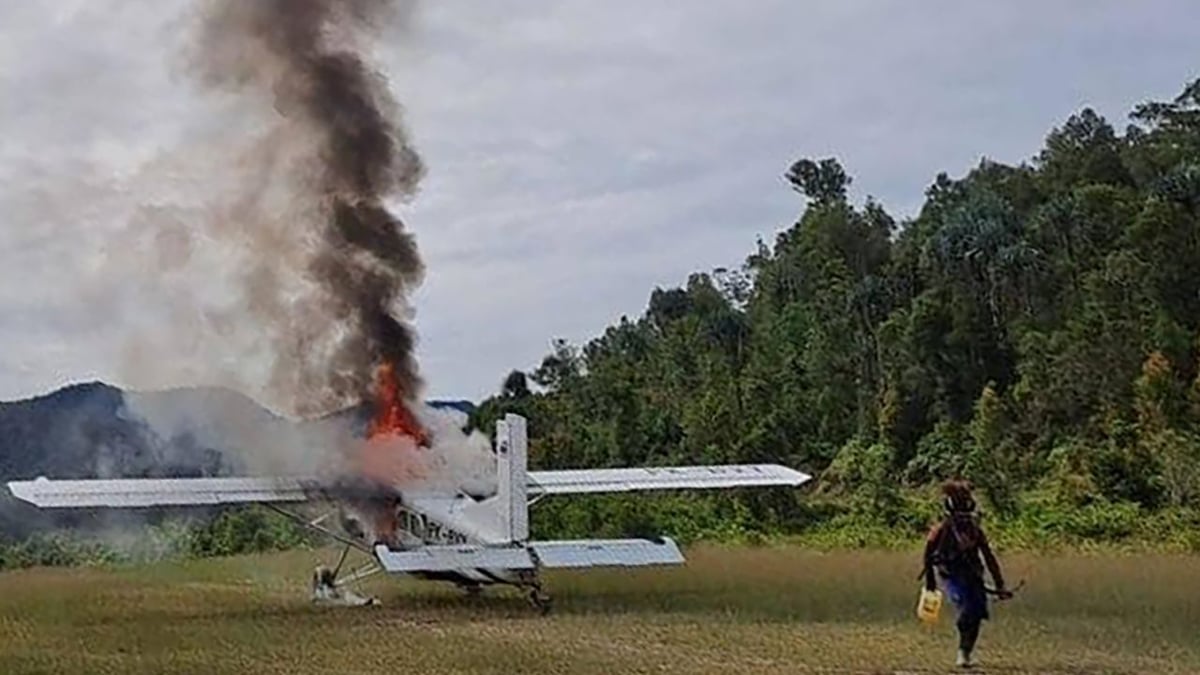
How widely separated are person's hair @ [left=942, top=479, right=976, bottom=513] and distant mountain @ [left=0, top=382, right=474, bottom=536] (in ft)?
47.7

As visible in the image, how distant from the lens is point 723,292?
90625 mm

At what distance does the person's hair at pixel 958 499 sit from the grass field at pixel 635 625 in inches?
53.6

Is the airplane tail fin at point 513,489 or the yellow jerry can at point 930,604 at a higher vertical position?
the airplane tail fin at point 513,489

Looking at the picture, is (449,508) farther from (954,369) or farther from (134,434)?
(954,369)

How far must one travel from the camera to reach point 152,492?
80.0 ft

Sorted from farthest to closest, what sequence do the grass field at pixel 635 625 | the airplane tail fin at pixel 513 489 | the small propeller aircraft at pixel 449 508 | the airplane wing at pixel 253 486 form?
the airplane wing at pixel 253 486
the airplane tail fin at pixel 513 489
the small propeller aircraft at pixel 449 508
the grass field at pixel 635 625

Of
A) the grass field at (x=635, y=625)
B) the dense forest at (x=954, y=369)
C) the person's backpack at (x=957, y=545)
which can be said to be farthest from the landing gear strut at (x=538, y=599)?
the dense forest at (x=954, y=369)

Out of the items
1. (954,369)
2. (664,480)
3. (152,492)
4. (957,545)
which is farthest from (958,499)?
(954,369)

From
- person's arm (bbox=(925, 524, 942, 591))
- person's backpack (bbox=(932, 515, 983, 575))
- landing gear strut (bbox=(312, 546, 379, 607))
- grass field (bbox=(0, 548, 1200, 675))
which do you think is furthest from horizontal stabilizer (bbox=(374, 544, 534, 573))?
person's backpack (bbox=(932, 515, 983, 575))

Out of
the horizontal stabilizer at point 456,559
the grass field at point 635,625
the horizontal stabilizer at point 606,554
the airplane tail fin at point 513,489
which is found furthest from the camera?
the airplane tail fin at point 513,489

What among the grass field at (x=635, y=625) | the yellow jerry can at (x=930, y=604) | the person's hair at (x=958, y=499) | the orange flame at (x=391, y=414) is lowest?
the grass field at (x=635, y=625)

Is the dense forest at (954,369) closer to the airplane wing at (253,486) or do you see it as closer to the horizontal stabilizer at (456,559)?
the airplane wing at (253,486)

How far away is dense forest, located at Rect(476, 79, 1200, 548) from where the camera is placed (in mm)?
40031

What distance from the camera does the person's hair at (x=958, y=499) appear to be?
1256 centimetres
